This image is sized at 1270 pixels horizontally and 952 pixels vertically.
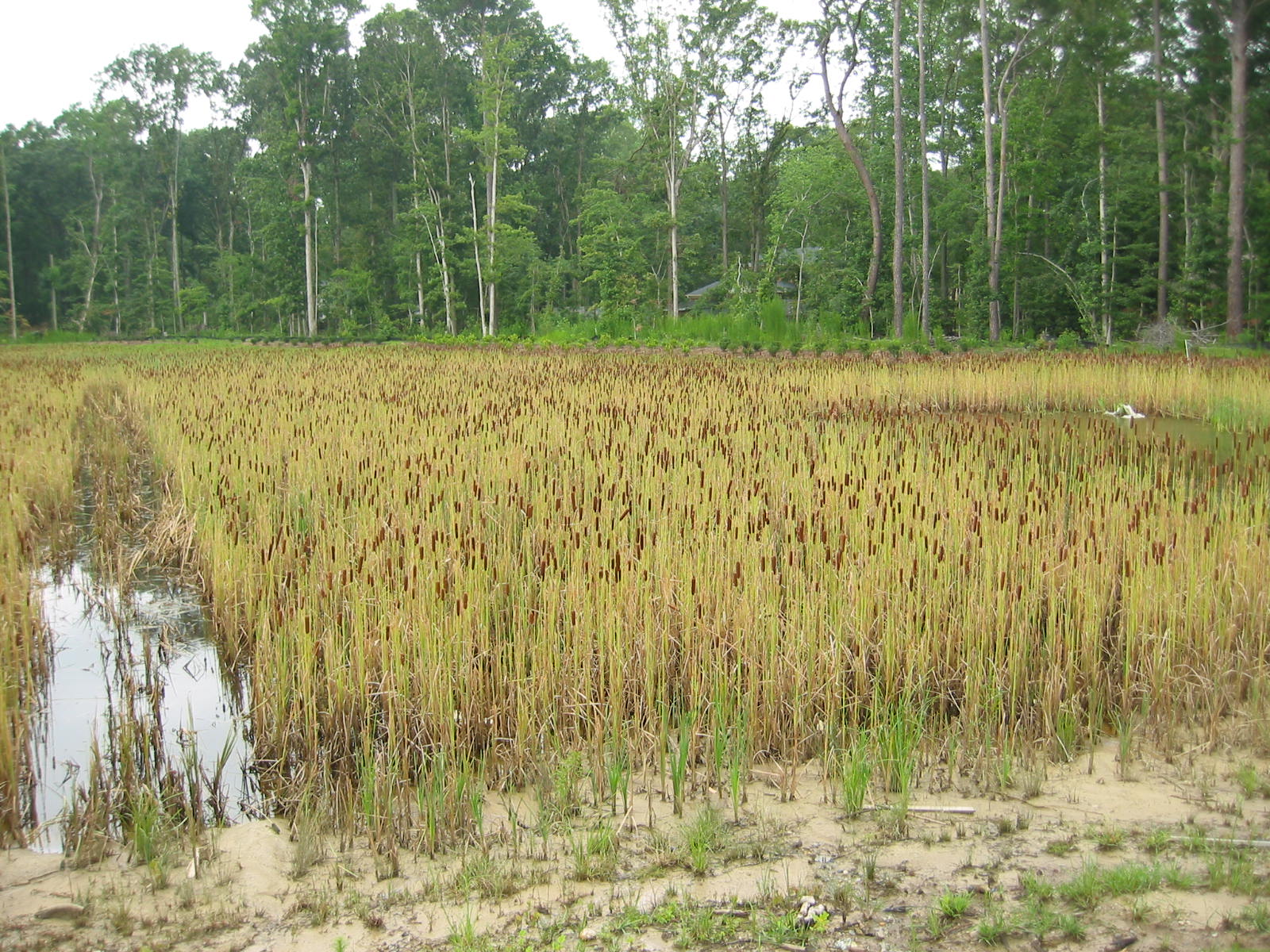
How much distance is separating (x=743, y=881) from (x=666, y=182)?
37220mm

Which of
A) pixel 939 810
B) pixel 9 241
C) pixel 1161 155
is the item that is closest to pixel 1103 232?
pixel 1161 155

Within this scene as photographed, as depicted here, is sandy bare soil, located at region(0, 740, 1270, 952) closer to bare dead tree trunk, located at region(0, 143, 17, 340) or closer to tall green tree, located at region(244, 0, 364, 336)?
tall green tree, located at region(244, 0, 364, 336)

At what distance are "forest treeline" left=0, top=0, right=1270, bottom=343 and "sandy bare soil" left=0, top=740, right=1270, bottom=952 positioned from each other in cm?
2006

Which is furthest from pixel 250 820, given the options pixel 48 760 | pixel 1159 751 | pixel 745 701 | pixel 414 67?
pixel 414 67

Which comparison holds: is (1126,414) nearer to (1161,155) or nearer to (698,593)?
(698,593)

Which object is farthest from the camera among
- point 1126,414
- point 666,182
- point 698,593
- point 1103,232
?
point 666,182

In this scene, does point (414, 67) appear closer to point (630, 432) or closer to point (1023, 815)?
point (630, 432)

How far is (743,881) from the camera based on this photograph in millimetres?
2650

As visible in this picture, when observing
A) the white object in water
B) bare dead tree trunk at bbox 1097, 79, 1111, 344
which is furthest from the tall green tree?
the white object in water

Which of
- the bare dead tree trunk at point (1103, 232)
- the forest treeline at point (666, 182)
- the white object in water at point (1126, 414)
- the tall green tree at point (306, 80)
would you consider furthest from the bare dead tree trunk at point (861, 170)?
the tall green tree at point (306, 80)

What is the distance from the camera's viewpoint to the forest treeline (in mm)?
25766

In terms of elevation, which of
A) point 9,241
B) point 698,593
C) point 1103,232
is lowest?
point 698,593

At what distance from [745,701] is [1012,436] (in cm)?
597

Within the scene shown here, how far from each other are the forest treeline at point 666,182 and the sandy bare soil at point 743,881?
20.1 metres
